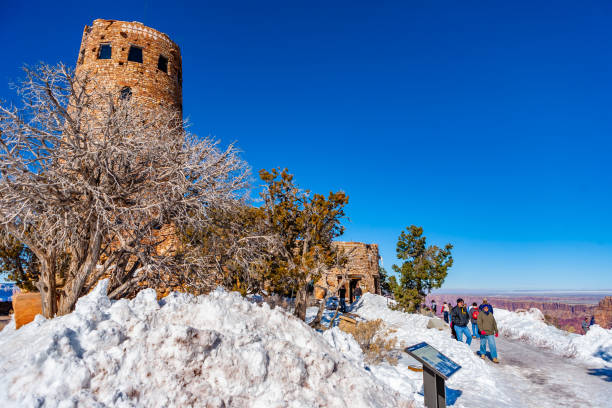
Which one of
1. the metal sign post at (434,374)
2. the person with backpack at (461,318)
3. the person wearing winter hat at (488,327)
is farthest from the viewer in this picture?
the person with backpack at (461,318)

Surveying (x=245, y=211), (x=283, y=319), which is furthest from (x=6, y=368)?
(x=245, y=211)

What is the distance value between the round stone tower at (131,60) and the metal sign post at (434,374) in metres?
13.3

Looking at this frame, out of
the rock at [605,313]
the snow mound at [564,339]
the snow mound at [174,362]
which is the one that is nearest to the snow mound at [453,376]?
the snow mound at [174,362]

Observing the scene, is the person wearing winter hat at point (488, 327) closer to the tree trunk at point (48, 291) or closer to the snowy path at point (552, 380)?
the snowy path at point (552, 380)

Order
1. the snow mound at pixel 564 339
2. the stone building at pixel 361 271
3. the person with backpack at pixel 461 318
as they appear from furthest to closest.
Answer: the stone building at pixel 361 271 → the person with backpack at pixel 461 318 → the snow mound at pixel 564 339

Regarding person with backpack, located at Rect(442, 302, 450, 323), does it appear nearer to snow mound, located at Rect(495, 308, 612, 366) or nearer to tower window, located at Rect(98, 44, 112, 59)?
snow mound, located at Rect(495, 308, 612, 366)

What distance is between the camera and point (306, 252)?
1155 centimetres

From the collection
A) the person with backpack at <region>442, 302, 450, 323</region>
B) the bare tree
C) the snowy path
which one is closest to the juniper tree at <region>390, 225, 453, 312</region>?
the person with backpack at <region>442, 302, 450, 323</region>

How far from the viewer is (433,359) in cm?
480

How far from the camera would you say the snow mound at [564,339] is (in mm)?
9719

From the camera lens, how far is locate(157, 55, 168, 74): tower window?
14.7 meters

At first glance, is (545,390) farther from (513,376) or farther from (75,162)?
(75,162)

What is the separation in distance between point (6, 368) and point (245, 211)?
26.9 ft

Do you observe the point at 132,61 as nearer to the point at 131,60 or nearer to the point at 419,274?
the point at 131,60
